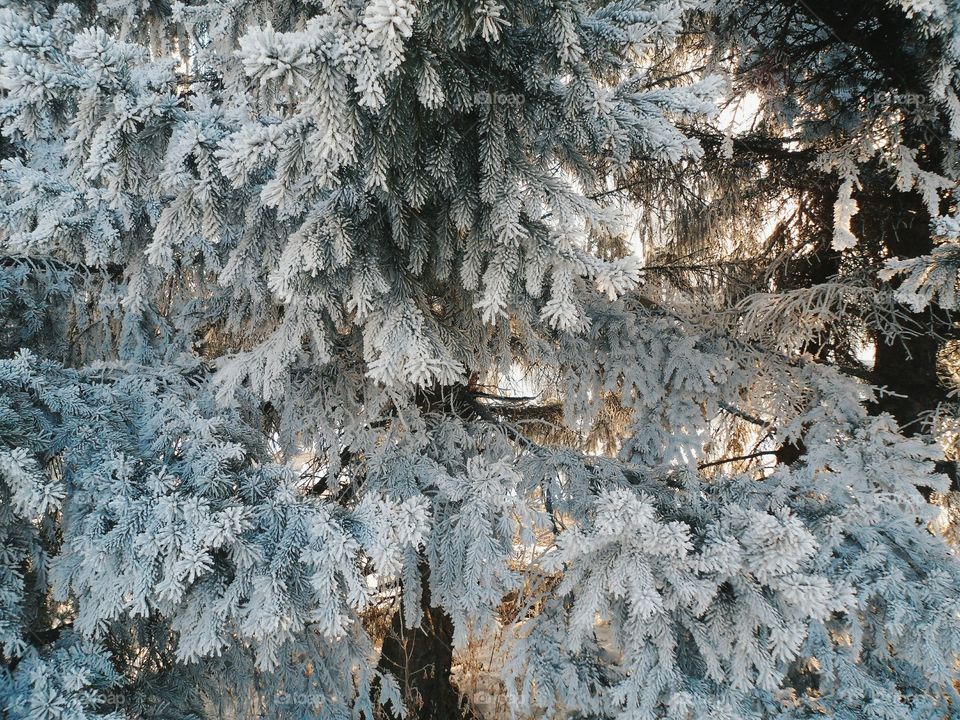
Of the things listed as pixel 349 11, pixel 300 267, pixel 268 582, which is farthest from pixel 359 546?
pixel 349 11

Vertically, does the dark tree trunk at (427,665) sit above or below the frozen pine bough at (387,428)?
below

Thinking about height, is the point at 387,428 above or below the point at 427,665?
above

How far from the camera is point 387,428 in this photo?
3012 mm

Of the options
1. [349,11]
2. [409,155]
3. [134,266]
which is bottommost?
[134,266]

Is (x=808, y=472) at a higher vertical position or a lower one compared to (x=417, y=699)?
higher

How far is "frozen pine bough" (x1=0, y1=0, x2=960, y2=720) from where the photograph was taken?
4.97 feet

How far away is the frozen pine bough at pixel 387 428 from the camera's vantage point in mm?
1514

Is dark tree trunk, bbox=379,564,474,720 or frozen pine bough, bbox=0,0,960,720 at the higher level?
frozen pine bough, bbox=0,0,960,720

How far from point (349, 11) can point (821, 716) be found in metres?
2.70

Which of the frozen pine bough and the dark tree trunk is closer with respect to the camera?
the frozen pine bough

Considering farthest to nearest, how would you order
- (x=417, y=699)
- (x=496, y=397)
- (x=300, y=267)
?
(x=417, y=699) → (x=496, y=397) → (x=300, y=267)

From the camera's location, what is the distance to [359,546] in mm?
1691

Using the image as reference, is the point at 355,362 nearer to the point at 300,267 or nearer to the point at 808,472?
the point at 300,267

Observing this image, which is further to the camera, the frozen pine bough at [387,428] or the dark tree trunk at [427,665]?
the dark tree trunk at [427,665]
